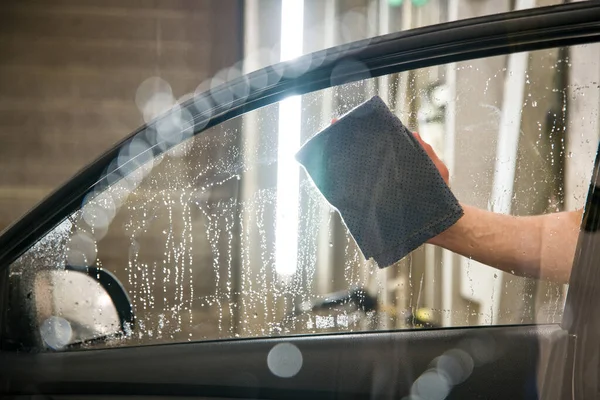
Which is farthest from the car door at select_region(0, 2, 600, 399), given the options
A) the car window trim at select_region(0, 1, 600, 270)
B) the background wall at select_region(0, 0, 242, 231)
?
the background wall at select_region(0, 0, 242, 231)

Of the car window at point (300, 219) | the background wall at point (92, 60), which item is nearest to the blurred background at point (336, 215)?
the car window at point (300, 219)

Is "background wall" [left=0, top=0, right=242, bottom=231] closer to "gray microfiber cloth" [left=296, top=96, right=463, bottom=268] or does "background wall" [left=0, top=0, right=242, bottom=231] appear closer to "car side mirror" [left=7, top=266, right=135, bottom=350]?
"car side mirror" [left=7, top=266, right=135, bottom=350]

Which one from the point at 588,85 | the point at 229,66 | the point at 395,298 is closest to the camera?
the point at 588,85

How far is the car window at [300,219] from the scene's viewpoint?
2.88 feet

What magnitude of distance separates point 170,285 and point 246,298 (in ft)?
0.42

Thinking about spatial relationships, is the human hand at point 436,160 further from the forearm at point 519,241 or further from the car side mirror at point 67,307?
the car side mirror at point 67,307

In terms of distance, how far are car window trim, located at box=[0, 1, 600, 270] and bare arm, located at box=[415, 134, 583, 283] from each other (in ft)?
0.40

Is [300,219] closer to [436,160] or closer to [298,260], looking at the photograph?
[298,260]

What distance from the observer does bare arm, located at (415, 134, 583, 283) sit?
0.86 meters

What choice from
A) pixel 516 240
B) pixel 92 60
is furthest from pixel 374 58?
pixel 92 60

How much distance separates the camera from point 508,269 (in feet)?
2.95

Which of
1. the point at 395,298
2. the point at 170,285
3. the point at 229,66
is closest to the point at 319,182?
the point at 395,298

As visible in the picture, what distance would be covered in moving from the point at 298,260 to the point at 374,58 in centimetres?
32

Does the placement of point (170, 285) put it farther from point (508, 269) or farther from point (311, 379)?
point (508, 269)
